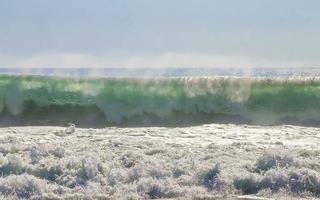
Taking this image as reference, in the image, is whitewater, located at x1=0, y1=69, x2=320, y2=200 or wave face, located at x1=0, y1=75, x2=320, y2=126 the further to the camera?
wave face, located at x1=0, y1=75, x2=320, y2=126

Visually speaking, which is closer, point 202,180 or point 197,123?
point 202,180

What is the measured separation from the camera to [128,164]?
13.6 meters

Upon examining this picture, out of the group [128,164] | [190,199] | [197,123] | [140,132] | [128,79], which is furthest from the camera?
[128,79]

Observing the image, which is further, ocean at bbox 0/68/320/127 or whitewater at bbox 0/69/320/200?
ocean at bbox 0/68/320/127

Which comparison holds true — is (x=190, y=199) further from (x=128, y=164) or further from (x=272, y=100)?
(x=272, y=100)

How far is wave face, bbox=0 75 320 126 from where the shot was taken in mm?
25031

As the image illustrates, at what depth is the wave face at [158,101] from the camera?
2503 centimetres

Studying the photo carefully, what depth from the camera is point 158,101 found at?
85.4ft

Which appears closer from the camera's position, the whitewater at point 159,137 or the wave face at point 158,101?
the whitewater at point 159,137

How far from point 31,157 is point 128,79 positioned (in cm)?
1337

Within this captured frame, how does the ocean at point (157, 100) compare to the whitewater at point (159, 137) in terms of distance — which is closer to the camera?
the whitewater at point (159, 137)

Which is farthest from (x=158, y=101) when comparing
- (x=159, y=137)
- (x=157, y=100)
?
(x=159, y=137)

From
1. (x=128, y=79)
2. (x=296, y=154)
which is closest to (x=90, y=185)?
(x=296, y=154)

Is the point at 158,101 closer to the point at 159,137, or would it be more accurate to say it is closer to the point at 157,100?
the point at 157,100
